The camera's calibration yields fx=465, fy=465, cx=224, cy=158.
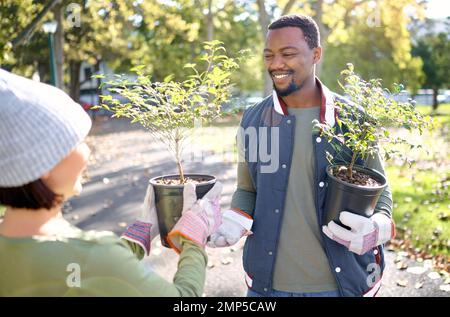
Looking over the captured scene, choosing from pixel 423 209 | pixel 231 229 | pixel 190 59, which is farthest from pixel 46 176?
pixel 190 59

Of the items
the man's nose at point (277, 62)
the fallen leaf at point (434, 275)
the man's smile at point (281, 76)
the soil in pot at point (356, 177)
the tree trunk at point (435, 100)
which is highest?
the man's nose at point (277, 62)

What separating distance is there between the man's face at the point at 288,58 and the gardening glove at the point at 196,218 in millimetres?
629

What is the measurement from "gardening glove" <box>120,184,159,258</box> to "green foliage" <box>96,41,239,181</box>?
22cm

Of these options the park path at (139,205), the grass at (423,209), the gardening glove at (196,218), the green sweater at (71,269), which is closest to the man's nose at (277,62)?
the gardening glove at (196,218)

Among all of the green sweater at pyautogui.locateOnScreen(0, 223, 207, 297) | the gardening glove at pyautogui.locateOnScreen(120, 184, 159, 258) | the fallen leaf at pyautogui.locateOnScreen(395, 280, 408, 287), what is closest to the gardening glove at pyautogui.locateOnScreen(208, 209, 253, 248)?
the gardening glove at pyautogui.locateOnScreen(120, 184, 159, 258)

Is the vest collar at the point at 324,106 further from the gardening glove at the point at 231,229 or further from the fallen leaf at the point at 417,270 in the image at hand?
the fallen leaf at the point at 417,270

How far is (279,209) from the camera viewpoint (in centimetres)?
217

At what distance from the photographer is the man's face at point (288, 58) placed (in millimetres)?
2182

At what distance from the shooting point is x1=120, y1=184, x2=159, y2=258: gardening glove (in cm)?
182

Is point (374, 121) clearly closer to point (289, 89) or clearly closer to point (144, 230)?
point (289, 89)

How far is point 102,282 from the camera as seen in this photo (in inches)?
50.5

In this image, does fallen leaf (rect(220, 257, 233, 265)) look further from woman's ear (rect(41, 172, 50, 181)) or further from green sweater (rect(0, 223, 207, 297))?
woman's ear (rect(41, 172, 50, 181))

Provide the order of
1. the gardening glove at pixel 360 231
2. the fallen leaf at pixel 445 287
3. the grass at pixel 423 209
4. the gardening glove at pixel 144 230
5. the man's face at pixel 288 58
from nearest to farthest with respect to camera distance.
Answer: the gardening glove at pixel 144 230 → the gardening glove at pixel 360 231 → the man's face at pixel 288 58 → the fallen leaf at pixel 445 287 → the grass at pixel 423 209

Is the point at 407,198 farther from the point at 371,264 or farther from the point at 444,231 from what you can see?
the point at 371,264
